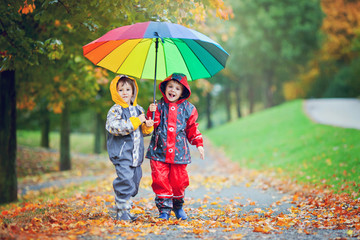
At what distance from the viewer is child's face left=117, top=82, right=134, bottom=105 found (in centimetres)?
418

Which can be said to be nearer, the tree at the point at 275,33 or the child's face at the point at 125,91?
the child's face at the point at 125,91

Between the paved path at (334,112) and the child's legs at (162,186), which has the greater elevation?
the paved path at (334,112)

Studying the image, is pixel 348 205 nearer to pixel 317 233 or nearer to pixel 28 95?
pixel 317 233

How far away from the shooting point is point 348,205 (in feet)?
17.0

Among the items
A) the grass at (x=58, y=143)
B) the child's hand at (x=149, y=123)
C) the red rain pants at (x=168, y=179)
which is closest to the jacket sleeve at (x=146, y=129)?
the child's hand at (x=149, y=123)

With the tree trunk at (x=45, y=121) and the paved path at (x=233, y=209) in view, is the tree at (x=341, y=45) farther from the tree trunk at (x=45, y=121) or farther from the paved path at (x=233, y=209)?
the tree trunk at (x=45, y=121)

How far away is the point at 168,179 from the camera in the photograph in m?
4.31

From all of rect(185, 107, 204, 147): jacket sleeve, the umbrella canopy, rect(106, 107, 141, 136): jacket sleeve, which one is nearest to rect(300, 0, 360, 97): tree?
the umbrella canopy

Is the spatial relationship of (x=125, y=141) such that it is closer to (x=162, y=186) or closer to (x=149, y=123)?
(x=149, y=123)

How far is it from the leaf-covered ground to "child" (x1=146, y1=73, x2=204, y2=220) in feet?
1.13

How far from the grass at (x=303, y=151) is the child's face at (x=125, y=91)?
14.5 feet

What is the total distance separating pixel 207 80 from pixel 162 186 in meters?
11.3

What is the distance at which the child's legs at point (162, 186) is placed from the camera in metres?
4.17

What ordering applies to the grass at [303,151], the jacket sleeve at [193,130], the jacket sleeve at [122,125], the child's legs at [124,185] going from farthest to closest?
1. the grass at [303,151]
2. the jacket sleeve at [193,130]
3. the child's legs at [124,185]
4. the jacket sleeve at [122,125]
